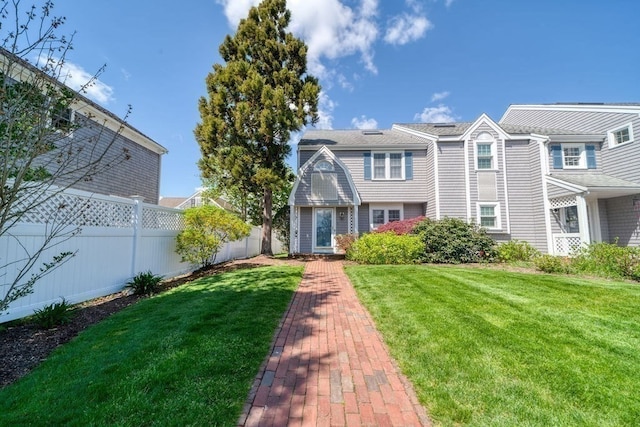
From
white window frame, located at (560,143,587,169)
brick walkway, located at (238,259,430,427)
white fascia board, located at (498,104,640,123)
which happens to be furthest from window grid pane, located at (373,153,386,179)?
brick walkway, located at (238,259,430,427)

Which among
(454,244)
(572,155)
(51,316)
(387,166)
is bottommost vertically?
(51,316)

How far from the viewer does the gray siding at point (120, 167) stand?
33.1 ft

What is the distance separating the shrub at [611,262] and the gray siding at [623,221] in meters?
6.10

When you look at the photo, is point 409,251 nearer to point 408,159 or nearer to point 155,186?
point 408,159

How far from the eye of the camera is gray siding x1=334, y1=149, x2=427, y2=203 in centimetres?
1561

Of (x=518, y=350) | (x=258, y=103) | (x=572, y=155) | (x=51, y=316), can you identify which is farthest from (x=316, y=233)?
(x=572, y=155)

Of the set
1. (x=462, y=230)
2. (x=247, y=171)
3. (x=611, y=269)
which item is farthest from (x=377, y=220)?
(x=611, y=269)

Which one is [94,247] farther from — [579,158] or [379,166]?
[579,158]

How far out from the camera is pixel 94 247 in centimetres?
557

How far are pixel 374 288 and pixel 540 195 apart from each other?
493 inches

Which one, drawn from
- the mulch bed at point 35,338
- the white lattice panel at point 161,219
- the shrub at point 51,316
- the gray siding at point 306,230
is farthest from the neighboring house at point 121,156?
the gray siding at point 306,230

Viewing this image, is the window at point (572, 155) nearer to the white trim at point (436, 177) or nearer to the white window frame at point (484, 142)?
the white window frame at point (484, 142)

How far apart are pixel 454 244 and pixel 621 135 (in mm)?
10901

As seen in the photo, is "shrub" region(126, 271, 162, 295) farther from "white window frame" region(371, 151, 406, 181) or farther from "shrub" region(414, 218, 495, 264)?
"white window frame" region(371, 151, 406, 181)
